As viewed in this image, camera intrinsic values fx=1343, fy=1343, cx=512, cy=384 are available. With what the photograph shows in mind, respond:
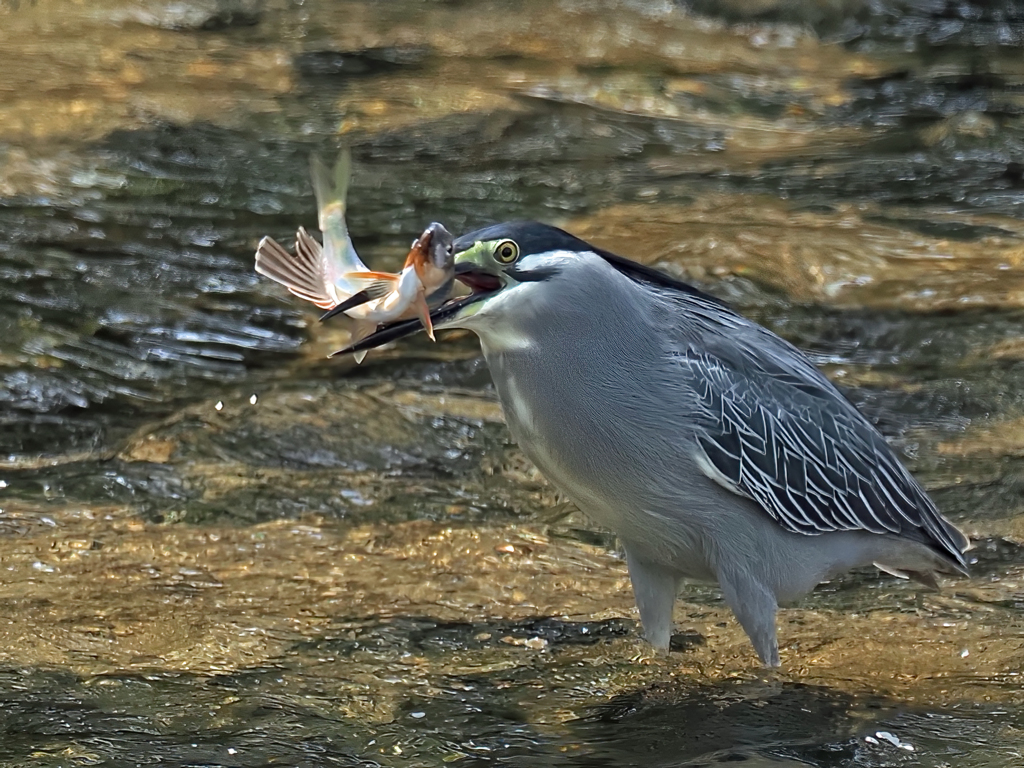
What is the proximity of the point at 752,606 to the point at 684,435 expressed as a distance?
61cm

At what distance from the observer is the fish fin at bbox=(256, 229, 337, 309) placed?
3990mm

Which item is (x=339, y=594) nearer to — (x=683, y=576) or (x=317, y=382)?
(x=683, y=576)

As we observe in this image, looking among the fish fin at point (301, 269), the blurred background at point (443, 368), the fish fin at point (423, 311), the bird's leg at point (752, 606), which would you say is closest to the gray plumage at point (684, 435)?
the bird's leg at point (752, 606)

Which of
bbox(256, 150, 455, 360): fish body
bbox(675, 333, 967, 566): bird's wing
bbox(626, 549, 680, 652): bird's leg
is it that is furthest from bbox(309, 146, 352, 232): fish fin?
bbox(626, 549, 680, 652): bird's leg

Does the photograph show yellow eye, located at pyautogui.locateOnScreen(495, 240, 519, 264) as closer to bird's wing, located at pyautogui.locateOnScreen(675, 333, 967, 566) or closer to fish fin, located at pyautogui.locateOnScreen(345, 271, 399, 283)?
fish fin, located at pyautogui.locateOnScreen(345, 271, 399, 283)

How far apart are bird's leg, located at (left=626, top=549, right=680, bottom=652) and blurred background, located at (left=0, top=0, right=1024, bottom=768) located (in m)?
0.10

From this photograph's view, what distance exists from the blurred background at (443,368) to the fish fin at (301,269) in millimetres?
1231

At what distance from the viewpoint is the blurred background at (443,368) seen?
4125mm

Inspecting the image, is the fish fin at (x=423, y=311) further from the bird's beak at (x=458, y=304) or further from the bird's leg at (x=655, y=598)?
the bird's leg at (x=655, y=598)

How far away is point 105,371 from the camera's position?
6.93 meters

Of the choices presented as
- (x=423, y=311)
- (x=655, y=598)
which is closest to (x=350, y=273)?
(x=423, y=311)

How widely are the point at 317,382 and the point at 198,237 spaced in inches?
64.7

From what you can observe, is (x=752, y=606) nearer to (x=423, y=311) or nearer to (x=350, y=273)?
(x=423, y=311)

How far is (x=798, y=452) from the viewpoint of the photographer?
4.72 m
